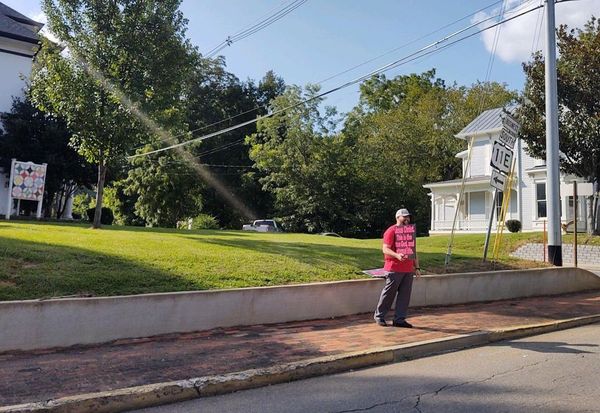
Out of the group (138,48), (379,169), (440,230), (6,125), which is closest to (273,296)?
(138,48)

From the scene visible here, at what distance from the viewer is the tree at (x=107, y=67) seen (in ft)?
52.7

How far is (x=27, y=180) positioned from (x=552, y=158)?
55.9 feet

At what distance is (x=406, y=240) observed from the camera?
8.64 meters

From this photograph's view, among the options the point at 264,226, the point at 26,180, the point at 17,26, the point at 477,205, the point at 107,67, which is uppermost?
the point at 17,26

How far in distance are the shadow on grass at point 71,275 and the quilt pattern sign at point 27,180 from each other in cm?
952

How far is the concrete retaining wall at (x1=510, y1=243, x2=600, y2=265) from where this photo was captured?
21.3m

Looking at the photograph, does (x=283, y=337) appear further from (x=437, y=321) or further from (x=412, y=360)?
(x=437, y=321)

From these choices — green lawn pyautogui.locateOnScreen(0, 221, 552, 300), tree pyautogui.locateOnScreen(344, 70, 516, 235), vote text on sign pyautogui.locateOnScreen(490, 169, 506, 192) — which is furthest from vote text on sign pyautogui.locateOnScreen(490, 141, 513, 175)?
tree pyautogui.locateOnScreen(344, 70, 516, 235)

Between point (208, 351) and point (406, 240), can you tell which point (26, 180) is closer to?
point (208, 351)

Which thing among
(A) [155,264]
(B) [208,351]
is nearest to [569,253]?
(A) [155,264]

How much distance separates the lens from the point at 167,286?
9.05 meters

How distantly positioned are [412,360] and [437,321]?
2.62m

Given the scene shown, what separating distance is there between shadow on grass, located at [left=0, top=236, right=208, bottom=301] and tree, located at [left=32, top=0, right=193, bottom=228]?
22.1 ft

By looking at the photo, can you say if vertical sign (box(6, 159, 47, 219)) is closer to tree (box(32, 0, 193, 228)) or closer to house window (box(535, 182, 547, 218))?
tree (box(32, 0, 193, 228))
